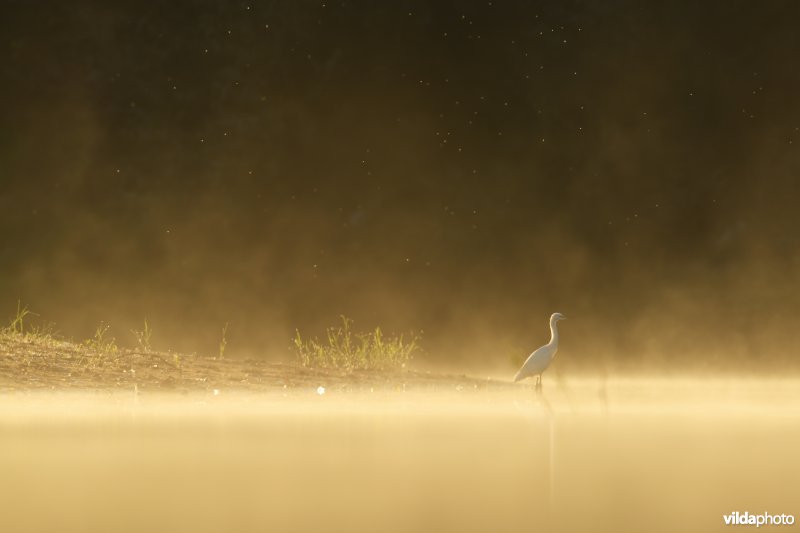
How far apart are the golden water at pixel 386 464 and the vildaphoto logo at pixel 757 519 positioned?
87mm

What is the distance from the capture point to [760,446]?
9.39m

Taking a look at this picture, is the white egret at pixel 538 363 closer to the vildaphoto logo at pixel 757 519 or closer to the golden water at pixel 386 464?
the golden water at pixel 386 464

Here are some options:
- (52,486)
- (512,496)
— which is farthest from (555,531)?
(52,486)

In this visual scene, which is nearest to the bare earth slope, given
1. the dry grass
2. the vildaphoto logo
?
the dry grass

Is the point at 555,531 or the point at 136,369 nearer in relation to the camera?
the point at 555,531

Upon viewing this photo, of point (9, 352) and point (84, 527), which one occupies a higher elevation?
point (9, 352)

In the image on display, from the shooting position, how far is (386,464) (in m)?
8.27

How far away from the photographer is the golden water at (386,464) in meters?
6.03

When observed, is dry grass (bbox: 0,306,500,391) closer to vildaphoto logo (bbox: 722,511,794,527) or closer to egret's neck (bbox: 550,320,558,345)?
egret's neck (bbox: 550,320,558,345)

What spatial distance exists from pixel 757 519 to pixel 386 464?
118 inches

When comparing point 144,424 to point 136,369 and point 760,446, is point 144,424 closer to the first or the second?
point 136,369

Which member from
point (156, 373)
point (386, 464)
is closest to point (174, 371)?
point (156, 373)

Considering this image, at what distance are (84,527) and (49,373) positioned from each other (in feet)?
30.4

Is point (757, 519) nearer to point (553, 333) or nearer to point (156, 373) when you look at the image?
point (156, 373)
